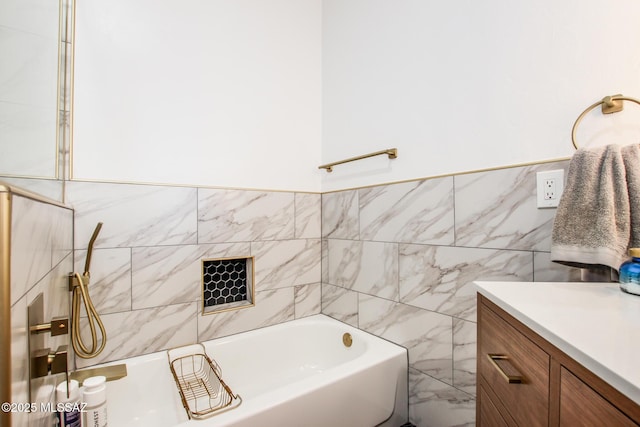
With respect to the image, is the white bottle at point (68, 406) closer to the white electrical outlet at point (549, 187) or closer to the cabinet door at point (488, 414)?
the cabinet door at point (488, 414)

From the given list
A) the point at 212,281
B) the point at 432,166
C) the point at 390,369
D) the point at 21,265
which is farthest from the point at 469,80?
the point at 212,281

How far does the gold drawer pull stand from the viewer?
0.64 meters

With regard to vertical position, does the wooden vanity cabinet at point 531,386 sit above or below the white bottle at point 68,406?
above

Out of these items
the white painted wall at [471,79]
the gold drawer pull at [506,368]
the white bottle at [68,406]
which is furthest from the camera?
the white painted wall at [471,79]

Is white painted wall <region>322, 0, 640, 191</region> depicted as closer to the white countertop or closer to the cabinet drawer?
the white countertop

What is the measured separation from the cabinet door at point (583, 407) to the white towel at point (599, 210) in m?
0.51

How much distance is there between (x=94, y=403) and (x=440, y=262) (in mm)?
1482

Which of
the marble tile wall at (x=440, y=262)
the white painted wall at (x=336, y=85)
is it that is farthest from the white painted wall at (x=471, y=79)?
the marble tile wall at (x=440, y=262)

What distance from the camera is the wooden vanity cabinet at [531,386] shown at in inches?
16.1

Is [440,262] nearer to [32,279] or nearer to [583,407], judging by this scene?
[583,407]

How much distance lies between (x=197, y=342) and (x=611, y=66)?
2168 mm

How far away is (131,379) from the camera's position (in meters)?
1.43

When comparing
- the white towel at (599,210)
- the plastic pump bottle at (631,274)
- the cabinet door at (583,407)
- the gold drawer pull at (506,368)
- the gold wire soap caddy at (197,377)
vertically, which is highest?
the white towel at (599,210)

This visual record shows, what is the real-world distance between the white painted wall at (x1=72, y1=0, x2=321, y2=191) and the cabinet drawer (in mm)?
1516
